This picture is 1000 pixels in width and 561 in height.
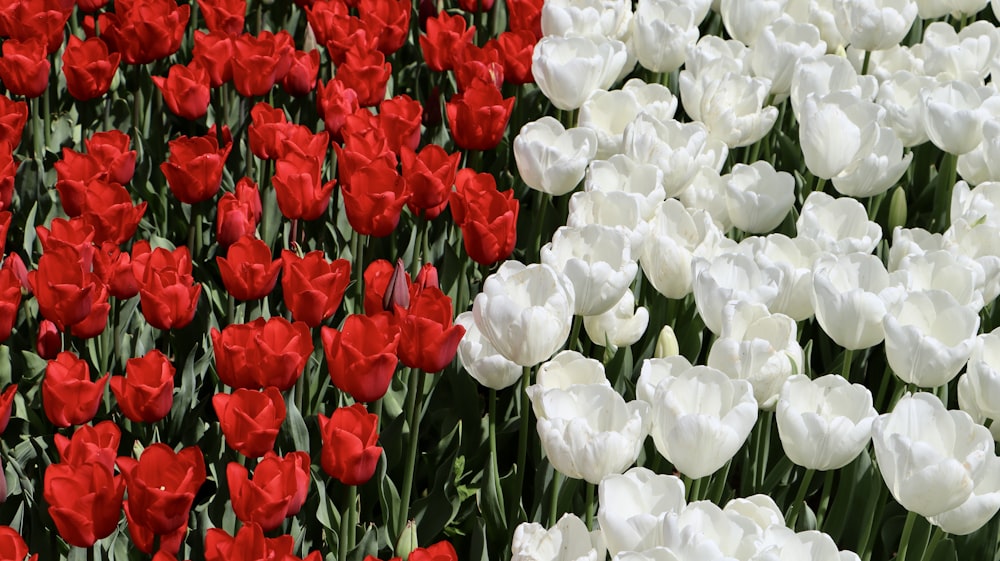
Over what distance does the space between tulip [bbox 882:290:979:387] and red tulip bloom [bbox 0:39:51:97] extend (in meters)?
2.04

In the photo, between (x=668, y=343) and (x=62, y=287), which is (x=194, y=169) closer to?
(x=62, y=287)

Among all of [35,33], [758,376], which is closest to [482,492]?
[758,376]

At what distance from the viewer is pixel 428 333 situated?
6.51ft

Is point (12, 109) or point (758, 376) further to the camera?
point (12, 109)

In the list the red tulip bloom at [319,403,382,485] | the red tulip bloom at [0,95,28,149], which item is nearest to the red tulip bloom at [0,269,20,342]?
the red tulip bloom at [0,95,28,149]

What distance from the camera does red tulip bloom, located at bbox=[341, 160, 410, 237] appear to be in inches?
96.0

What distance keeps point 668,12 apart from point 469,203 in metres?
1.05

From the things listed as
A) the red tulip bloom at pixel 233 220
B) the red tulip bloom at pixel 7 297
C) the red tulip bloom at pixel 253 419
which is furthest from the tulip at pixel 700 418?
the red tulip bloom at pixel 7 297

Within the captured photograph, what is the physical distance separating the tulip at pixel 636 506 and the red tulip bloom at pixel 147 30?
6.46 ft

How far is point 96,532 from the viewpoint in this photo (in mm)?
1710

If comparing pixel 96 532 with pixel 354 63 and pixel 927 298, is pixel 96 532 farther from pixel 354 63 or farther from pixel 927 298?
pixel 354 63

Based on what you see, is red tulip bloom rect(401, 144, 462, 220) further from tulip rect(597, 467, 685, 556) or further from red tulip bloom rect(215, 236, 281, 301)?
tulip rect(597, 467, 685, 556)

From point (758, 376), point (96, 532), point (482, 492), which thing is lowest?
point (482, 492)

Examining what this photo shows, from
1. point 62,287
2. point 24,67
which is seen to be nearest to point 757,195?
point 62,287
